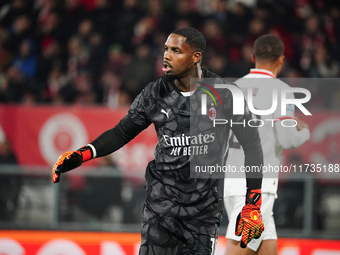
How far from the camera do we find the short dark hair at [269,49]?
4867 millimetres

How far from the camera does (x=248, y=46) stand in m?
9.55

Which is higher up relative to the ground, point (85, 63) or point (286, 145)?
point (85, 63)

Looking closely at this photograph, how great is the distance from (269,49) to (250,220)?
1.59 m

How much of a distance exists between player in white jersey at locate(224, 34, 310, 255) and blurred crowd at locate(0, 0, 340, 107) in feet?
13.8

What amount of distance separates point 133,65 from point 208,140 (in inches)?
224

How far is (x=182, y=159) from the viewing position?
155 inches

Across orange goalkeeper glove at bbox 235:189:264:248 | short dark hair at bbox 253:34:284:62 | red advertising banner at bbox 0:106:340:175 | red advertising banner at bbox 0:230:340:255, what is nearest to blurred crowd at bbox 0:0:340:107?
red advertising banner at bbox 0:106:340:175

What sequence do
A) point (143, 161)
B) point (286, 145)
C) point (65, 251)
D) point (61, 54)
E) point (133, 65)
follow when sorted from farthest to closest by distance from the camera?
point (61, 54) < point (133, 65) < point (143, 161) < point (65, 251) < point (286, 145)

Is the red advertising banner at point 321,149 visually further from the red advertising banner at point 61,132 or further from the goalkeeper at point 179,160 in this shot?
the goalkeeper at point 179,160

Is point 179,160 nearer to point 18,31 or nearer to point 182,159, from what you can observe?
point 182,159

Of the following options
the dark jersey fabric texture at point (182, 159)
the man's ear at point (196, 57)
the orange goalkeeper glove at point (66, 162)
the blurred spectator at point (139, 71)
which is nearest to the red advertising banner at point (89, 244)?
the dark jersey fabric texture at point (182, 159)

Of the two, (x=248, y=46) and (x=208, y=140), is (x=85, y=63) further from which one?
(x=208, y=140)

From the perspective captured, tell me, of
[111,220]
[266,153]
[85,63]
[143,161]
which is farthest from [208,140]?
[85,63]

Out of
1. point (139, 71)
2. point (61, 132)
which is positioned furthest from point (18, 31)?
point (61, 132)
